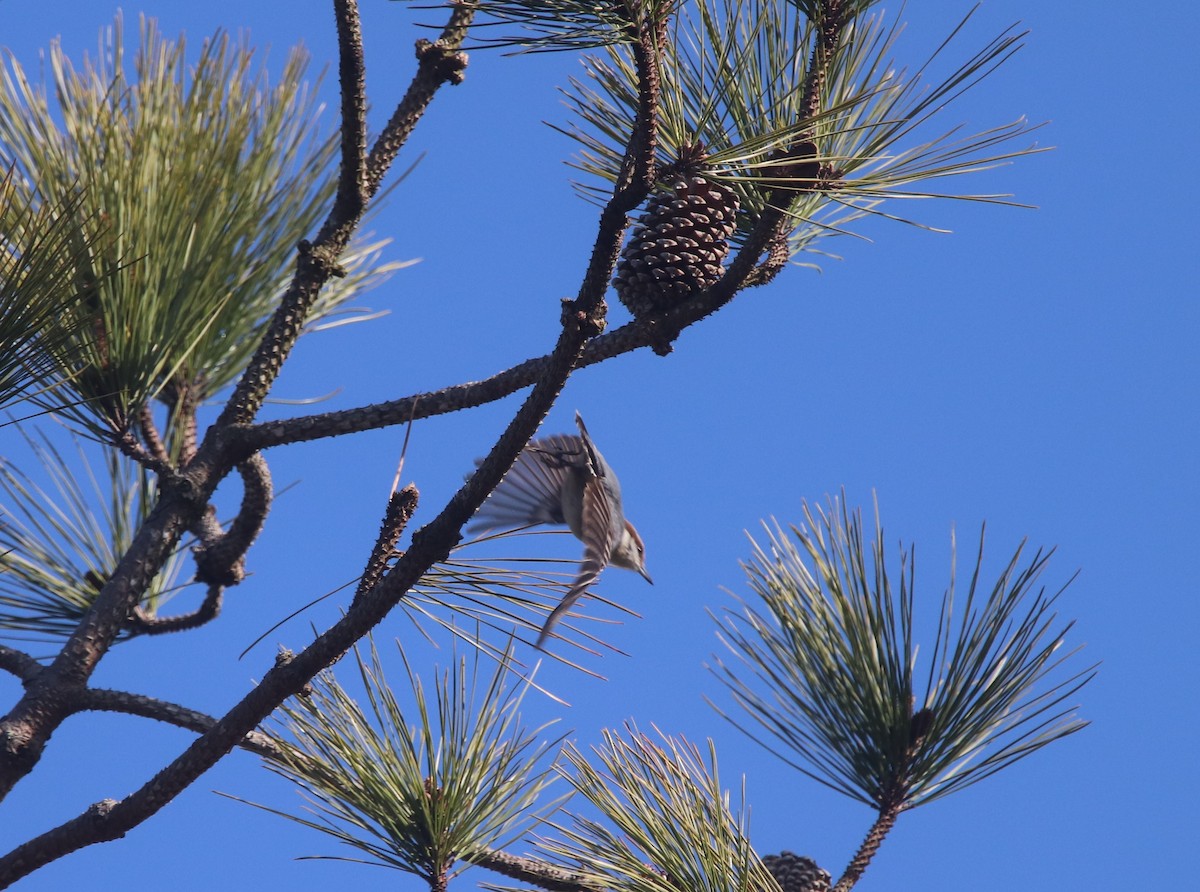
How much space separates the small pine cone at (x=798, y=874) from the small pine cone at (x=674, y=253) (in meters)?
0.89

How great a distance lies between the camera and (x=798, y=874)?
1945 mm

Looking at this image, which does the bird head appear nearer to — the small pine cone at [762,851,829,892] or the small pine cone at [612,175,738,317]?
the small pine cone at [612,175,738,317]

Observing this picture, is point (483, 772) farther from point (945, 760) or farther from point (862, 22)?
point (862, 22)

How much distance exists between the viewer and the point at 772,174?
163cm

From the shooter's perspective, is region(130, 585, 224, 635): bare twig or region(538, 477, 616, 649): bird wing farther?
region(130, 585, 224, 635): bare twig

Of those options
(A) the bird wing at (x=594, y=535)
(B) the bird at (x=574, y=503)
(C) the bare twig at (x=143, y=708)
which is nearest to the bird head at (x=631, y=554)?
(B) the bird at (x=574, y=503)

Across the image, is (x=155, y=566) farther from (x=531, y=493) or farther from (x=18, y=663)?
(x=531, y=493)

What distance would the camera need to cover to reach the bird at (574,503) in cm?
153

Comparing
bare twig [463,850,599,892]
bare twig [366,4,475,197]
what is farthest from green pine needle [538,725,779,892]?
bare twig [366,4,475,197]

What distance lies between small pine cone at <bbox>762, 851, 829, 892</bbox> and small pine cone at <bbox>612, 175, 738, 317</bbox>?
0.89 metres

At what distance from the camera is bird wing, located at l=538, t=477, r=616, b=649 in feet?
4.88

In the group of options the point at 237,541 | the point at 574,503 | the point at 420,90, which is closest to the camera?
the point at 574,503

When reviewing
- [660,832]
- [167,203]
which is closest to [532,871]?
[660,832]

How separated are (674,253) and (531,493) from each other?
0.42 m
